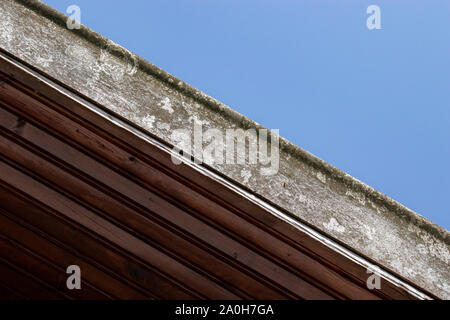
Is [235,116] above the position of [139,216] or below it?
above

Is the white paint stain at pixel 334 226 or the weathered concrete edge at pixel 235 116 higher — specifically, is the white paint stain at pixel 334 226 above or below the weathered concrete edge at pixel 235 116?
below

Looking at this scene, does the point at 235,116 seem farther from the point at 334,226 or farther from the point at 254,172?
the point at 334,226

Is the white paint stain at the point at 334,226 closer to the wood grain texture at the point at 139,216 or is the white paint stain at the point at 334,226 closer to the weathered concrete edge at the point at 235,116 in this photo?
the wood grain texture at the point at 139,216

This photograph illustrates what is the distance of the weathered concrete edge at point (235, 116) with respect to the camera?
2.52m

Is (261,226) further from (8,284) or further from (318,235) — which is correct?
(8,284)

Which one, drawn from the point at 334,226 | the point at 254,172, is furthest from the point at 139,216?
the point at 334,226

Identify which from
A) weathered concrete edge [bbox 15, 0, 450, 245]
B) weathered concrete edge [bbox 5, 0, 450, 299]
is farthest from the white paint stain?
weathered concrete edge [bbox 15, 0, 450, 245]

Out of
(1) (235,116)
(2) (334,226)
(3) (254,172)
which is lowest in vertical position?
(2) (334,226)

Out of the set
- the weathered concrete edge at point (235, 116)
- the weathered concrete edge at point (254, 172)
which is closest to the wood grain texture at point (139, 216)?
the weathered concrete edge at point (254, 172)

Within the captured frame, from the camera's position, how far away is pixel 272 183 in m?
2.45

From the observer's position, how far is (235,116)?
8.23ft

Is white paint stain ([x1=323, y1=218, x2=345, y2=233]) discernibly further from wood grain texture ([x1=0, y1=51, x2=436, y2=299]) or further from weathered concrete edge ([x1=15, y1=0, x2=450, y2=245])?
weathered concrete edge ([x1=15, y1=0, x2=450, y2=245])
